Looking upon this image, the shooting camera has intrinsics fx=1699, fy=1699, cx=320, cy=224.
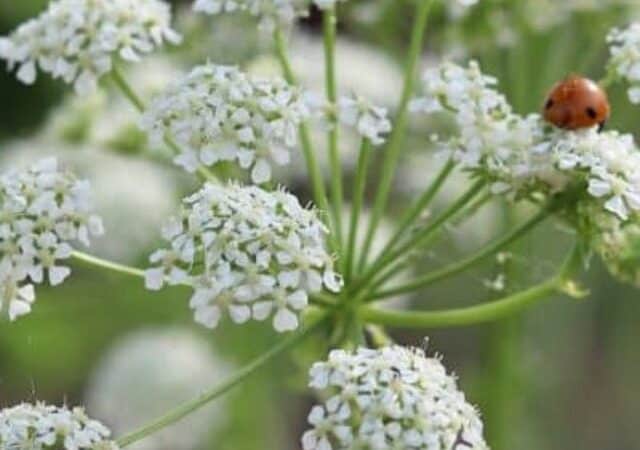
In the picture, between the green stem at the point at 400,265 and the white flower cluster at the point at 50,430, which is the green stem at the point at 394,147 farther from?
the white flower cluster at the point at 50,430

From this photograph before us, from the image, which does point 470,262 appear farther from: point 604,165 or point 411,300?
point 411,300

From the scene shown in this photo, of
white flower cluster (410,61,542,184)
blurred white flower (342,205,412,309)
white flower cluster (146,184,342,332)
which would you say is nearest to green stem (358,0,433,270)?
white flower cluster (410,61,542,184)

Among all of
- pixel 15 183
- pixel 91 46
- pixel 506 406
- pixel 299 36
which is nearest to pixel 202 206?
pixel 15 183

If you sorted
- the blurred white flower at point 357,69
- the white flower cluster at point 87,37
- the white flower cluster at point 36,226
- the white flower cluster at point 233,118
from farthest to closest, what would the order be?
the blurred white flower at point 357,69, the white flower cluster at point 87,37, the white flower cluster at point 233,118, the white flower cluster at point 36,226

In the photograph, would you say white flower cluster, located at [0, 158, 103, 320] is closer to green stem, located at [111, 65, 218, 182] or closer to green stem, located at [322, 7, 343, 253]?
green stem, located at [111, 65, 218, 182]

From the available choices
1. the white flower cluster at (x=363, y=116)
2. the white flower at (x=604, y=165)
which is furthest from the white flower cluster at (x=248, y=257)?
the white flower at (x=604, y=165)

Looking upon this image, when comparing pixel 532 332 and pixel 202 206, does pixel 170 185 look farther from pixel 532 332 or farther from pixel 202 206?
pixel 202 206

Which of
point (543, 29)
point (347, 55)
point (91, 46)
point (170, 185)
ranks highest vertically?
point (347, 55)

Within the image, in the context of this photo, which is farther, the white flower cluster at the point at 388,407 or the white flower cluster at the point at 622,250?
the white flower cluster at the point at 622,250
